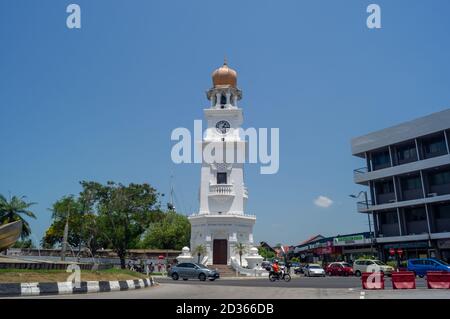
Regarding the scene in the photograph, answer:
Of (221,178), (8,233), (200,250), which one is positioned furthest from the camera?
(221,178)

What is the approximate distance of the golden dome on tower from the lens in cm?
5272

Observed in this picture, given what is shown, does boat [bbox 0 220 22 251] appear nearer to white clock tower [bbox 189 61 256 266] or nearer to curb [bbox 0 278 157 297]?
curb [bbox 0 278 157 297]

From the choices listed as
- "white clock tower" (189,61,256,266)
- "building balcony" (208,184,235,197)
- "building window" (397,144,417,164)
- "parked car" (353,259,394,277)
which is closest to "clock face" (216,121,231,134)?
"white clock tower" (189,61,256,266)

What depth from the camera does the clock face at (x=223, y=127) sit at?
5047cm

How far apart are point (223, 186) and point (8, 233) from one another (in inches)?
1316

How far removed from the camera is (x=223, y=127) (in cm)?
5072

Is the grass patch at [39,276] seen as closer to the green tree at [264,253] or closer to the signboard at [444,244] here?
the signboard at [444,244]

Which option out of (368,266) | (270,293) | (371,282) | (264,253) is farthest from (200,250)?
(264,253)

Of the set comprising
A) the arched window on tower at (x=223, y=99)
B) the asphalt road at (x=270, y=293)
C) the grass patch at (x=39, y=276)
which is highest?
the arched window on tower at (x=223, y=99)

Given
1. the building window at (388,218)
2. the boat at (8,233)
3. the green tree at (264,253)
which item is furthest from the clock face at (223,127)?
the green tree at (264,253)

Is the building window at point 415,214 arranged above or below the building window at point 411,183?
below

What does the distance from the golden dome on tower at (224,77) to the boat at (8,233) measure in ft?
130

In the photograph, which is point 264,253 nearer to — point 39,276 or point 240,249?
point 240,249

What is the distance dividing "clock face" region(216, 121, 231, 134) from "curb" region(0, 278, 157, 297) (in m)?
34.2
